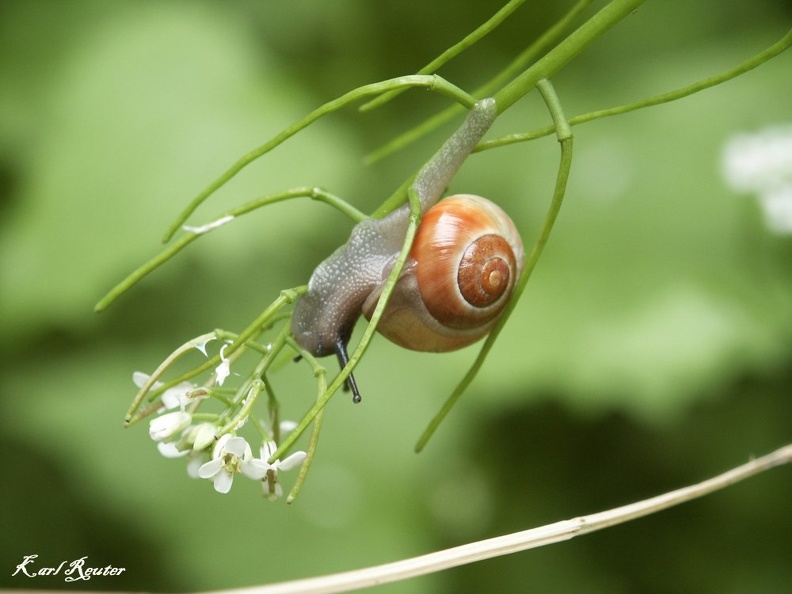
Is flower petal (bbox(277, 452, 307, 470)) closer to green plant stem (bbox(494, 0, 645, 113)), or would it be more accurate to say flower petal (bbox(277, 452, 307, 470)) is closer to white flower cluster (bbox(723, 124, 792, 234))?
green plant stem (bbox(494, 0, 645, 113))

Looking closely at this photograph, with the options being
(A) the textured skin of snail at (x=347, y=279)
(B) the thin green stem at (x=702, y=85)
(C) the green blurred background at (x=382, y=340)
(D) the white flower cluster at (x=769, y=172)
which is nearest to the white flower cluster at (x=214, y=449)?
(A) the textured skin of snail at (x=347, y=279)


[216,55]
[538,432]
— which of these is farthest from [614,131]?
[216,55]

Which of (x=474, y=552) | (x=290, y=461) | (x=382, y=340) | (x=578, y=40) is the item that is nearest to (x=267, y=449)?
(x=290, y=461)

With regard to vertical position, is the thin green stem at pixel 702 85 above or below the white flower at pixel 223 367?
above

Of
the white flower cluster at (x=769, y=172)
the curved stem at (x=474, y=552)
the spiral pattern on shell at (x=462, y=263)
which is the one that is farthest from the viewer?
the white flower cluster at (x=769, y=172)

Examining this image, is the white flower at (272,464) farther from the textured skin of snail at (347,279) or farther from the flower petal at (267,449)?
the textured skin of snail at (347,279)
